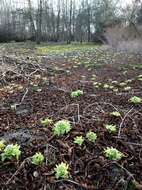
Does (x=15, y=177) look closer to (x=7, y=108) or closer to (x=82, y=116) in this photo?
(x=82, y=116)

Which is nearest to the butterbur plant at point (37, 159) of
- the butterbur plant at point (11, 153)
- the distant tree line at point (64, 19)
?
the butterbur plant at point (11, 153)

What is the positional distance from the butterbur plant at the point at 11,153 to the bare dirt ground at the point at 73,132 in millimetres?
75

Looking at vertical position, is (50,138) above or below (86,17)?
below

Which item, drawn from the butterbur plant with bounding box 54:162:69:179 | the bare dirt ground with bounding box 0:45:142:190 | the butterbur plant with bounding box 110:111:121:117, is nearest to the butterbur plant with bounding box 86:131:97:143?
the bare dirt ground with bounding box 0:45:142:190

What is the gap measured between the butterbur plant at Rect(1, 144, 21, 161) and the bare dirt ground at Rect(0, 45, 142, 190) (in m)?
0.08

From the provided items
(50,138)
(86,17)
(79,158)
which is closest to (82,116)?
(50,138)

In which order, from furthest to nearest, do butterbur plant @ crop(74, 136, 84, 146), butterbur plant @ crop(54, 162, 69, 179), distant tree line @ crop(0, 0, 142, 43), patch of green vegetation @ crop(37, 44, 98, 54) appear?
distant tree line @ crop(0, 0, 142, 43) < patch of green vegetation @ crop(37, 44, 98, 54) < butterbur plant @ crop(74, 136, 84, 146) < butterbur plant @ crop(54, 162, 69, 179)

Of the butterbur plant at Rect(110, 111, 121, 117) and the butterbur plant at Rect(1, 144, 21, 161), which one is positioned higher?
the butterbur plant at Rect(110, 111, 121, 117)

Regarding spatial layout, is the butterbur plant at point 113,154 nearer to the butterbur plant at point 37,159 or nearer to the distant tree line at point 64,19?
the butterbur plant at point 37,159

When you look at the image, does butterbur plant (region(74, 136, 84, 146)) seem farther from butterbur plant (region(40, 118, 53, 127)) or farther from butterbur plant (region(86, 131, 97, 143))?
butterbur plant (region(40, 118, 53, 127))

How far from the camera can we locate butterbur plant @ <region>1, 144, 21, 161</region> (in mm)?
4016

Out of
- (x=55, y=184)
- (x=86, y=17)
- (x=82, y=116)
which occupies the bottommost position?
(x=55, y=184)

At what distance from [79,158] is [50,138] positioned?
2.06 ft

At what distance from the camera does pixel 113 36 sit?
103 feet
